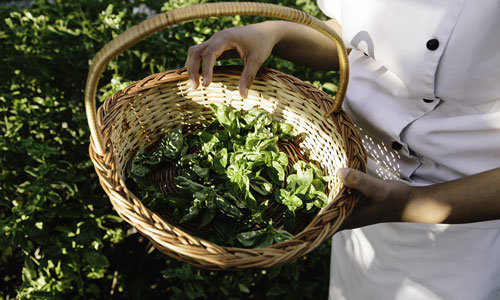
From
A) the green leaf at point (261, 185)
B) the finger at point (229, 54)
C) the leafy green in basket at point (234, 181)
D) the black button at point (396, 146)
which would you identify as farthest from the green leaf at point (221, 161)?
the black button at point (396, 146)

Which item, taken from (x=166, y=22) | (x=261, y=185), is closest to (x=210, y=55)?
(x=166, y=22)

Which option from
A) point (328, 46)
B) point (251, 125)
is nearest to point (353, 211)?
point (251, 125)

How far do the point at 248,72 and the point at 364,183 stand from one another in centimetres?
57

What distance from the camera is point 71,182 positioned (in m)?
1.60

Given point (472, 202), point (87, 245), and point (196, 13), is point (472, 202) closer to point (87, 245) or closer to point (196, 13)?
point (196, 13)

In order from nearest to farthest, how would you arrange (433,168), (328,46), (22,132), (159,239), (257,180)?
(159,239) → (433,168) → (257,180) → (328,46) → (22,132)

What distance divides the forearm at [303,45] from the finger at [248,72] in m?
0.13

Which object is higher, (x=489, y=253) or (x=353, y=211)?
(x=353, y=211)

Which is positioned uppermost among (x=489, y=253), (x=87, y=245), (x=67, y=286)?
(x=489, y=253)

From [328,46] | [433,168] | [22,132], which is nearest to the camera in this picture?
[433,168]

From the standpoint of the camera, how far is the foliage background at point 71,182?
142 centimetres

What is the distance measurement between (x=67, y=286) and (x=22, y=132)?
794mm

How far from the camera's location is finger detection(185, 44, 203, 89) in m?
1.25

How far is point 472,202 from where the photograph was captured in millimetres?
996
